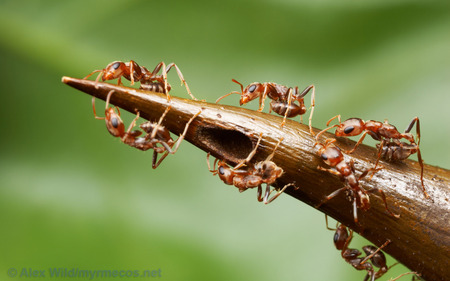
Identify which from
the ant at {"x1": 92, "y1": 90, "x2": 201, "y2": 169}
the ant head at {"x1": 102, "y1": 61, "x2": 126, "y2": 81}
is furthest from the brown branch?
the ant head at {"x1": 102, "y1": 61, "x2": 126, "y2": 81}

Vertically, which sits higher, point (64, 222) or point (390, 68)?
point (390, 68)

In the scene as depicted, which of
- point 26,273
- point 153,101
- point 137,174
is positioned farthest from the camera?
point 137,174

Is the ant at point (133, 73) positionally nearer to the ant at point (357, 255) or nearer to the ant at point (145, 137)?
the ant at point (145, 137)

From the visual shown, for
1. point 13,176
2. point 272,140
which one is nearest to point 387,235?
point 272,140

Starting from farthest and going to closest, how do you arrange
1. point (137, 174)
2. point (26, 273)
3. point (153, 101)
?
1. point (137, 174)
2. point (26, 273)
3. point (153, 101)

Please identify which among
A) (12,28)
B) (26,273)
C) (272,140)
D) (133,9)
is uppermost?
(133,9)

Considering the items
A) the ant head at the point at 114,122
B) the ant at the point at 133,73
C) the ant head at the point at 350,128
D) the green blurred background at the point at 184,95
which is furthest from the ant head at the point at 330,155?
the green blurred background at the point at 184,95

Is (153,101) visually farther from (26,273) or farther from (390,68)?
(390,68)
